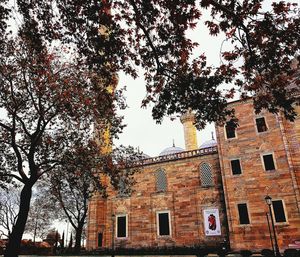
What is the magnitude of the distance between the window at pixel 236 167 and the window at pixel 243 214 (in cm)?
282

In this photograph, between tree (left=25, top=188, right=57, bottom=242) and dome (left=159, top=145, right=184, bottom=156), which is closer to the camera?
tree (left=25, top=188, right=57, bottom=242)

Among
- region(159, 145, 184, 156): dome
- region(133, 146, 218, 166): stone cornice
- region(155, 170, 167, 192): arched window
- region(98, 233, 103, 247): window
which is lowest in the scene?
region(98, 233, 103, 247): window

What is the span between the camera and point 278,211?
21188 millimetres

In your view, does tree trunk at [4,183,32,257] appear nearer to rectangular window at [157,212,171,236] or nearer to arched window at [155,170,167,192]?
rectangular window at [157,212,171,236]

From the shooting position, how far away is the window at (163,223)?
26.6 metres

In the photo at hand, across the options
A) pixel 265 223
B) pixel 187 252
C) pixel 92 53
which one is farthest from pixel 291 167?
Result: pixel 92 53

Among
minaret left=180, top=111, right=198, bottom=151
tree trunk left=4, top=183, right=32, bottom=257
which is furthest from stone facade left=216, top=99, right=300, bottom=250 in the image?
tree trunk left=4, top=183, right=32, bottom=257

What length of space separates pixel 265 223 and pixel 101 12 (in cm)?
2099

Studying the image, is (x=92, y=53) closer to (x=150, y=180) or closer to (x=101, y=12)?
(x=101, y=12)

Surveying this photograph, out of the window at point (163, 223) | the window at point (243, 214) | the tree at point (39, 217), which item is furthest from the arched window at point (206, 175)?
the tree at point (39, 217)

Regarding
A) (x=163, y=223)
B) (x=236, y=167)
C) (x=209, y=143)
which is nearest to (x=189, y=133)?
(x=209, y=143)

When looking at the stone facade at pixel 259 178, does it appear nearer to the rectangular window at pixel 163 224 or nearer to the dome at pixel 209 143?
the rectangular window at pixel 163 224

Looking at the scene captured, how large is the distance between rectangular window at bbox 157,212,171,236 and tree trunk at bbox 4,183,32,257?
1645 centimetres

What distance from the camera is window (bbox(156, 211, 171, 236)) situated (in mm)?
26630
